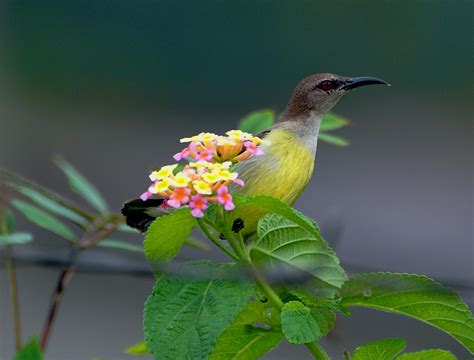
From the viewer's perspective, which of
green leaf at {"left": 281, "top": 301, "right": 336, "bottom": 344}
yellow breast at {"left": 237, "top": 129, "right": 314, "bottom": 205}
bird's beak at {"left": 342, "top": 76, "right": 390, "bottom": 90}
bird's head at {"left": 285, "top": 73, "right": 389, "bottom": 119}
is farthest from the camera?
bird's head at {"left": 285, "top": 73, "right": 389, "bottom": 119}

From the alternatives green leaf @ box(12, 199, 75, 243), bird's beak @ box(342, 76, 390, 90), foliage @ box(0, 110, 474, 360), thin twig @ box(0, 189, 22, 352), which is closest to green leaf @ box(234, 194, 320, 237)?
foliage @ box(0, 110, 474, 360)

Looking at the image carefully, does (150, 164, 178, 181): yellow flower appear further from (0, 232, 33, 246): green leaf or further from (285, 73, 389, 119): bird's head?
(285, 73, 389, 119): bird's head

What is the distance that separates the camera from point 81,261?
1325 mm

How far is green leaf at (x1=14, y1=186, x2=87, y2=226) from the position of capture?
167 cm

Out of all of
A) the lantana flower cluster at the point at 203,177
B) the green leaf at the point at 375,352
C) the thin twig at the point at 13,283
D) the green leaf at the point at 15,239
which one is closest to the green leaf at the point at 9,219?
the thin twig at the point at 13,283

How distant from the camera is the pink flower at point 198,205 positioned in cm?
115

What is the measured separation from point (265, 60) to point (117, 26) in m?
1.34

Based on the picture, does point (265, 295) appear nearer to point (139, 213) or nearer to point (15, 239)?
point (15, 239)

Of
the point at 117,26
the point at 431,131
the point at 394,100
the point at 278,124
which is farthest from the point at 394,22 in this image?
the point at 278,124

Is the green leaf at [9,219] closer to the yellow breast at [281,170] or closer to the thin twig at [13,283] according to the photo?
the thin twig at [13,283]

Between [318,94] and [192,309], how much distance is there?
152cm

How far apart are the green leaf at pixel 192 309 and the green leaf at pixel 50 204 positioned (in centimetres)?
53

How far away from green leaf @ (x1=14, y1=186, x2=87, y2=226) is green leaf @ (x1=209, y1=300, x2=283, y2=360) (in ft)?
1.75

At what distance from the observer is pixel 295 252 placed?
1217mm
